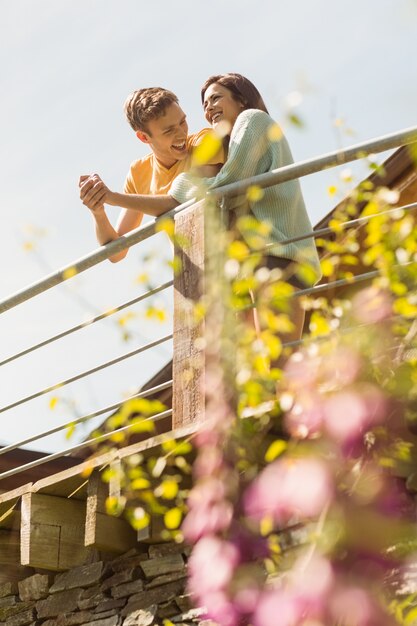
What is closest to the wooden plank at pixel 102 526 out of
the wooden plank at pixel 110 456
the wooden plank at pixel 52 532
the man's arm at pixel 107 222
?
the wooden plank at pixel 110 456

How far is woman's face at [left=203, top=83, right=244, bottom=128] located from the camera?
4820 mm

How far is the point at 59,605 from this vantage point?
476 centimetres

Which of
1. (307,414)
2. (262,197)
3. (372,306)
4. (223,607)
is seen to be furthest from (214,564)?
(262,197)

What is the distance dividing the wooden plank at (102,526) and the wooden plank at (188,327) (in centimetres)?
42

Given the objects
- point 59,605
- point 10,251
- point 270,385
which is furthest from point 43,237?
point 59,605

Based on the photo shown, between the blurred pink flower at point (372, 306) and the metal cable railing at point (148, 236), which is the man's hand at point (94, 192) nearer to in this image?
the metal cable railing at point (148, 236)

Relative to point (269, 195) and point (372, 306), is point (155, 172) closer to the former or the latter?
point (269, 195)

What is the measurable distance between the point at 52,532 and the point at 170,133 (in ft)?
5.15

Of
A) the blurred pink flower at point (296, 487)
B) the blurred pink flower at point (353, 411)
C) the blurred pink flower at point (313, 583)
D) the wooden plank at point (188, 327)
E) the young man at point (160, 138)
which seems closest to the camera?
the blurred pink flower at point (313, 583)

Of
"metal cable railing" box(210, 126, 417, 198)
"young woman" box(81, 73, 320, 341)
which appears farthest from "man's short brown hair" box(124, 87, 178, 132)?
"metal cable railing" box(210, 126, 417, 198)

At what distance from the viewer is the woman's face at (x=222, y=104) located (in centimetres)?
482

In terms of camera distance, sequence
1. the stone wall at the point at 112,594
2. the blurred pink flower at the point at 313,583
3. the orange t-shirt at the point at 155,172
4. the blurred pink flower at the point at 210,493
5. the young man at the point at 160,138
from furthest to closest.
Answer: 1. the orange t-shirt at the point at 155,172
2. the young man at the point at 160,138
3. the stone wall at the point at 112,594
4. the blurred pink flower at the point at 210,493
5. the blurred pink flower at the point at 313,583

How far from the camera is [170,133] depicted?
4.84 m

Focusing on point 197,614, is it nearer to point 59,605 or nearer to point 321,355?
point 59,605
